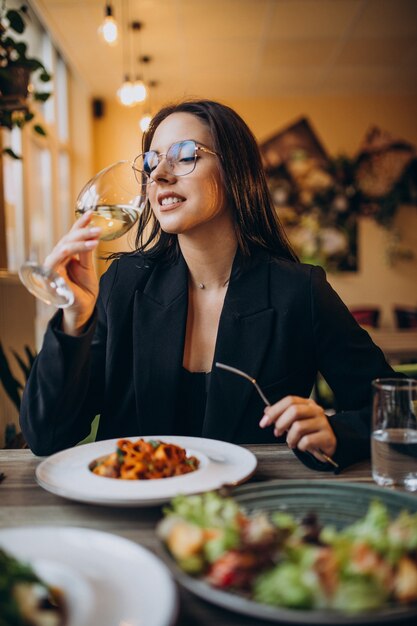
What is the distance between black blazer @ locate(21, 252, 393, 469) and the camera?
142cm

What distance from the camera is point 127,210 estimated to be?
1172mm

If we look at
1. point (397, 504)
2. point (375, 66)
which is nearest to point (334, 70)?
point (375, 66)

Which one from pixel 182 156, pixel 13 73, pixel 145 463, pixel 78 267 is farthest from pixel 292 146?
pixel 145 463

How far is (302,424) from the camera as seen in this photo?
1003 millimetres

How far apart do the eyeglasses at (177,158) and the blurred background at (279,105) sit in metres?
3.54

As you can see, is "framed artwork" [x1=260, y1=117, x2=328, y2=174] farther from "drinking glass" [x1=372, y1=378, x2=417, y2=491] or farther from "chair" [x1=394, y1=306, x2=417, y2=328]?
"drinking glass" [x1=372, y1=378, x2=417, y2=491]

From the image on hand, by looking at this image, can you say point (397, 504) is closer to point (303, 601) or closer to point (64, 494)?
point (303, 601)

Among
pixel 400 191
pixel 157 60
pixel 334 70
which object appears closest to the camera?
pixel 157 60

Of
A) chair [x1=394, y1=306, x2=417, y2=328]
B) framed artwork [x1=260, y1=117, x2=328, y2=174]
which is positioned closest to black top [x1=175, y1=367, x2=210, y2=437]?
chair [x1=394, y1=306, x2=417, y2=328]

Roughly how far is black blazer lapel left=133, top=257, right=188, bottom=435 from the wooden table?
13.0 inches

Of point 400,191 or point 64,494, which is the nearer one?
point 64,494

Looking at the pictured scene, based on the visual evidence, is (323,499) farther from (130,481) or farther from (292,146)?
(292,146)

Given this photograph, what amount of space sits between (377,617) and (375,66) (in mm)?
6720

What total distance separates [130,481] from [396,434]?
42 centimetres
